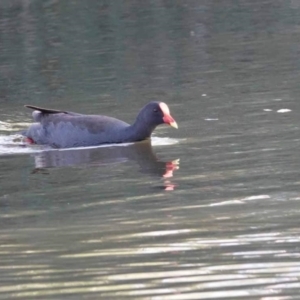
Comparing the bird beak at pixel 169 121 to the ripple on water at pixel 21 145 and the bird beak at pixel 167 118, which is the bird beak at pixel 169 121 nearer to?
the bird beak at pixel 167 118

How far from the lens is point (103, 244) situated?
750 cm

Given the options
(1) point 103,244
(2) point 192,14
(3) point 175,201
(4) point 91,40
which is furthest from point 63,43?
(1) point 103,244

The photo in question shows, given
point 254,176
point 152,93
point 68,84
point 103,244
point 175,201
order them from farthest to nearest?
point 68,84 < point 152,93 < point 254,176 < point 175,201 < point 103,244

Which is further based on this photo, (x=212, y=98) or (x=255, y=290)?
(x=212, y=98)

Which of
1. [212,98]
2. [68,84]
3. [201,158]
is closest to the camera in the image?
[201,158]

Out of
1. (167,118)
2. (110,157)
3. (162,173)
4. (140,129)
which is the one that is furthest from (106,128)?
(162,173)

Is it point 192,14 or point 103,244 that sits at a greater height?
point 192,14

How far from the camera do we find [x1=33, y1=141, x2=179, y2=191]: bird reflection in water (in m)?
11.1

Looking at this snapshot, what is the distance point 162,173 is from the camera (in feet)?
35.3

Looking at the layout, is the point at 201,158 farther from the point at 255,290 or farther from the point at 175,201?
the point at 255,290

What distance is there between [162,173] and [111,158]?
4.70 ft

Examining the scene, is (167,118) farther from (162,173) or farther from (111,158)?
(162,173)

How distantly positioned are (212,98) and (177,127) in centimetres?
228

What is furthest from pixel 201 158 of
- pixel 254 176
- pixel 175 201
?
pixel 175 201
